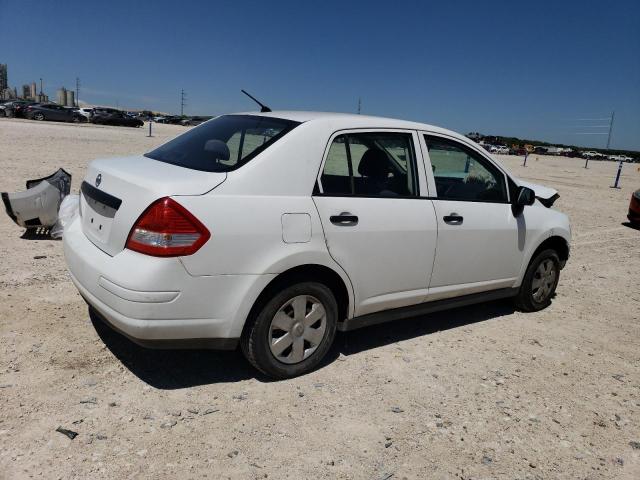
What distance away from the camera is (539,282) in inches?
214

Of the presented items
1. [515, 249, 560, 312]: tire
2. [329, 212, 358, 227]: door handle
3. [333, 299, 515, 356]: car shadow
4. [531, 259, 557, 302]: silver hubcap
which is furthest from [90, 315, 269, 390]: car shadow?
[531, 259, 557, 302]: silver hubcap

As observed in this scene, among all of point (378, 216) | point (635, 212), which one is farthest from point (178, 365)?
point (635, 212)

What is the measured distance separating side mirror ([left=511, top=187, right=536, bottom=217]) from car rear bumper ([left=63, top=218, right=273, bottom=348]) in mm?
2637

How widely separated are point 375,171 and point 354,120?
44 cm

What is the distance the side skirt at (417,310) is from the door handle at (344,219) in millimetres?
741

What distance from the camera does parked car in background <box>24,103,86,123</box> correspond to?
135 feet

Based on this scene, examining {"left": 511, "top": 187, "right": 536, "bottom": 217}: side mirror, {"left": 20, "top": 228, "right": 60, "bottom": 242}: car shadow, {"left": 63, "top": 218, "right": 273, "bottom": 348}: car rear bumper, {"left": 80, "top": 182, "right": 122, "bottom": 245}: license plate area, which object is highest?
{"left": 511, "top": 187, "right": 536, "bottom": 217}: side mirror

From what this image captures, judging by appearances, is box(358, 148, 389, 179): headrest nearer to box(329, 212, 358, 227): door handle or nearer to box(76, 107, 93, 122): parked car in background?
box(329, 212, 358, 227): door handle

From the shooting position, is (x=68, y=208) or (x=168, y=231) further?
(x=68, y=208)

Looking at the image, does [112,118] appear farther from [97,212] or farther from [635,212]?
[97,212]

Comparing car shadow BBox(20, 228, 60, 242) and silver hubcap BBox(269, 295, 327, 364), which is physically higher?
silver hubcap BBox(269, 295, 327, 364)

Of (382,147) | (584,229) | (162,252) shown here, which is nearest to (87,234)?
(162,252)

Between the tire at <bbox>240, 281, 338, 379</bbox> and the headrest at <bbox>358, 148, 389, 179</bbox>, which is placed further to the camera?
the headrest at <bbox>358, 148, 389, 179</bbox>

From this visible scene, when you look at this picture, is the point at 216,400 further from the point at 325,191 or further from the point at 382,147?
the point at 382,147
